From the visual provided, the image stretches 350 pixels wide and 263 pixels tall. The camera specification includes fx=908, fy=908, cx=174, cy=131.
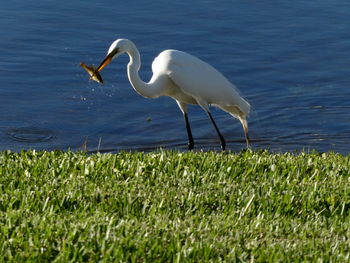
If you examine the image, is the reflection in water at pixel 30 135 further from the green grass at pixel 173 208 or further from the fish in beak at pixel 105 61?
the green grass at pixel 173 208

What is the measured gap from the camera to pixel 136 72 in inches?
368

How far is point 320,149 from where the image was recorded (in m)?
10.4

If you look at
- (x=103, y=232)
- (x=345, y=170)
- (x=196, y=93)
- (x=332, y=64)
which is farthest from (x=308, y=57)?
(x=103, y=232)

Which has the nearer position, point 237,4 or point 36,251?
point 36,251

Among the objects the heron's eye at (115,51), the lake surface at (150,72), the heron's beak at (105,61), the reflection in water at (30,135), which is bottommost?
the reflection in water at (30,135)

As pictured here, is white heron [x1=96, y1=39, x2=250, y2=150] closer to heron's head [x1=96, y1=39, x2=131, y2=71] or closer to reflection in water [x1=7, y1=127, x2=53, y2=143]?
heron's head [x1=96, y1=39, x2=131, y2=71]

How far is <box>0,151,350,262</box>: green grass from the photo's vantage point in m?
4.75

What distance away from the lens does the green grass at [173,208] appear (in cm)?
475

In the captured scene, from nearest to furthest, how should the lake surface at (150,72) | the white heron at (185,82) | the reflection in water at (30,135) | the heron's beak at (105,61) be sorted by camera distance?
the heron's beak at (105,61) → the white heron at (185,82) → the reflection in water at (30,135) → the lake surface at (150,72)

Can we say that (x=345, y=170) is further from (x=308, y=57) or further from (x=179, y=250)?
(x=308, y=57)

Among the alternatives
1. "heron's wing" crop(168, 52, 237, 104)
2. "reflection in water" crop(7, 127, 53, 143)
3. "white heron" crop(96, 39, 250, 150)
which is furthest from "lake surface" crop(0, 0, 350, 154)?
"heron's wing" crop(168, 52, 237, 104)

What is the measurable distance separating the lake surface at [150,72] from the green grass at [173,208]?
378cm

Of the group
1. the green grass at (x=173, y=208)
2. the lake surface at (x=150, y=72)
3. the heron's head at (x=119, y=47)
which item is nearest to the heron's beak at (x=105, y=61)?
the heron's head at (x=119, y=47)

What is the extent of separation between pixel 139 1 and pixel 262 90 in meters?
3.83
